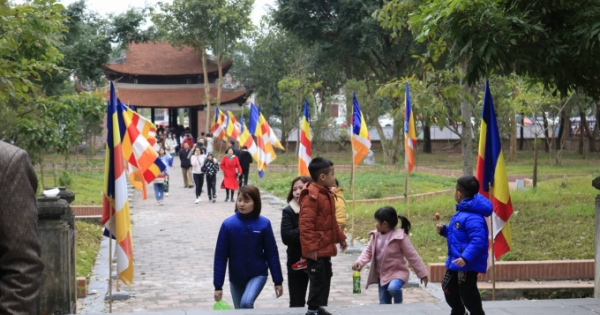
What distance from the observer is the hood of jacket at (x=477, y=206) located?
643cm

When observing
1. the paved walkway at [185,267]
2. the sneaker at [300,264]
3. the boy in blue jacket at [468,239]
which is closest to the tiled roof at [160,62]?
the paved walkway at [185,267]

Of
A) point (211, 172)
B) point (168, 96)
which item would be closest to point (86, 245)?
point (211, 172)

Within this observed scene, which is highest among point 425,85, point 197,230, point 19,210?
point 425,85

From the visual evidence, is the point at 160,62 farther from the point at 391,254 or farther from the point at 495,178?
the point at 391,254

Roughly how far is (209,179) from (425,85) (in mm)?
7701

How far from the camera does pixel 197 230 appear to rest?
1559 cm

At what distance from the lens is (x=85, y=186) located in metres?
23.2

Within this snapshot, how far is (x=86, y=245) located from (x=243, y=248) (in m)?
6.64

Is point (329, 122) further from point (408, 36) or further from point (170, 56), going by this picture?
point (170, 56)

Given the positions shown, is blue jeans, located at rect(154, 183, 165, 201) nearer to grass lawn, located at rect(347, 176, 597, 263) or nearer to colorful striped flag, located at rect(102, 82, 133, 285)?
grass lawn, located at rect(347, 176, 597, 263)

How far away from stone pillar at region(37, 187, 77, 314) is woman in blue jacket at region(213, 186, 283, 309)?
4.90 ft

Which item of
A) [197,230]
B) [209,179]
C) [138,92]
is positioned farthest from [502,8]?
[138,92]

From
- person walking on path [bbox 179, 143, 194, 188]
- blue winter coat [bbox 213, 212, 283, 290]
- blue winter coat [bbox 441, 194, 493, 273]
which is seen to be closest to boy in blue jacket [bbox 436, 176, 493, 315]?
blue winter coat [bbox 441, 194, 493, 273]

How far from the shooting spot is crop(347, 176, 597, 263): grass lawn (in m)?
11.2
